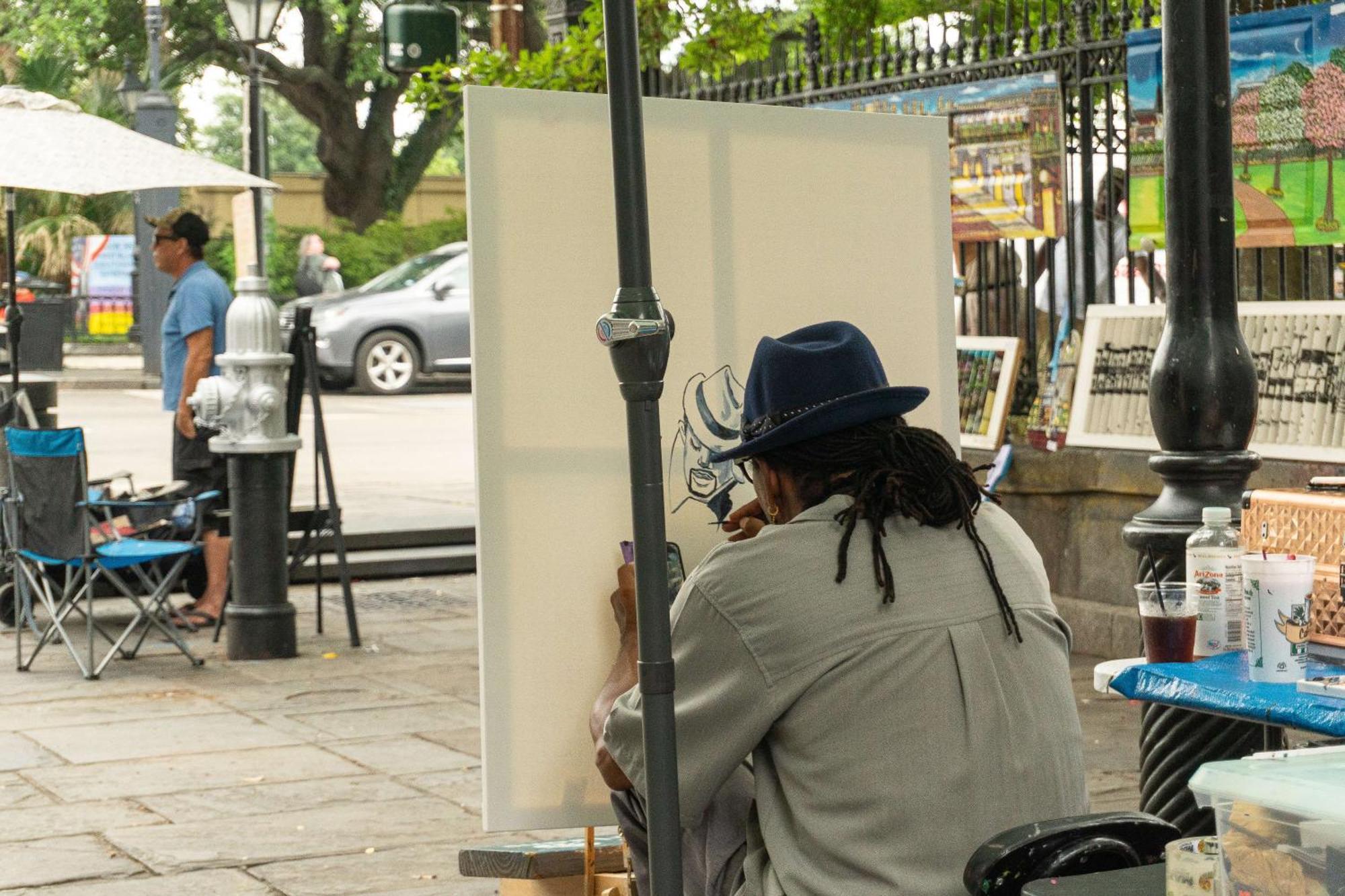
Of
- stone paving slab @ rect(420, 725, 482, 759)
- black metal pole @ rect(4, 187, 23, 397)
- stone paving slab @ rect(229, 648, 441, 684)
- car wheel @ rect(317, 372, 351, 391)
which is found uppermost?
black metal pole @ rect(4, 187, 23, 397)

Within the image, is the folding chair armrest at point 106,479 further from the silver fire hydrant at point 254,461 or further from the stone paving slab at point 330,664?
A: the stone paving slab at point 330,664

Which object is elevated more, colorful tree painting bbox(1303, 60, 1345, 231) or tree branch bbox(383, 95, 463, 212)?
tree branch bbox(383, 95, 463, 212)

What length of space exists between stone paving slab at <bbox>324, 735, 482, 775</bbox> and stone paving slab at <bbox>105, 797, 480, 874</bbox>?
0.48 m

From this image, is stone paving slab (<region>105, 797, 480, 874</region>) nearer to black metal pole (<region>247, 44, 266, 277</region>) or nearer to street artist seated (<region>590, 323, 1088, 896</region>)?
street artist seated (<region>590, 323, 1088, 896</region>)

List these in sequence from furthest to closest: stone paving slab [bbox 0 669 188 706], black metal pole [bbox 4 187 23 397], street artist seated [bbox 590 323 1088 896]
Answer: black metal pole [bbox 4 187 23 397], stone paving slab [bbox 0 669 188 706], street artist seated [bbox 590 323 1088 896]

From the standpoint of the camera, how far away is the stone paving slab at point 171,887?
16.1 ft

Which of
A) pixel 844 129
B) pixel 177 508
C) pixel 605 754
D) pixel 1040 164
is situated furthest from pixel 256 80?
pixel 605 754

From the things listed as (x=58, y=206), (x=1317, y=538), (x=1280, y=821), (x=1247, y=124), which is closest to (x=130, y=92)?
(x=58, y=206)

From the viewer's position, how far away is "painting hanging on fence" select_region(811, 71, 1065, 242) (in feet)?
27.2

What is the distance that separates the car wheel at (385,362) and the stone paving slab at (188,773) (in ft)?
52.5

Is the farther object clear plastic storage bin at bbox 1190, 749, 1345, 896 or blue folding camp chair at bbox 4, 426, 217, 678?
blue folding camp chair at bbox 4, 426, 217, 678

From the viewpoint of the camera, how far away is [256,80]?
34.3 feet

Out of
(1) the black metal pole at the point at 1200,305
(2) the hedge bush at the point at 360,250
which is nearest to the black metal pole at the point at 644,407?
(1) the black metal pole at the point at 1200,305

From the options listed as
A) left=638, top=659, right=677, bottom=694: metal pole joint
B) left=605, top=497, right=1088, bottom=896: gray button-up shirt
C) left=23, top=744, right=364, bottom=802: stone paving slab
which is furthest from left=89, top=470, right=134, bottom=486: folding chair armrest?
left=638, top=659, right=677, bottom=694: metal pole joint
